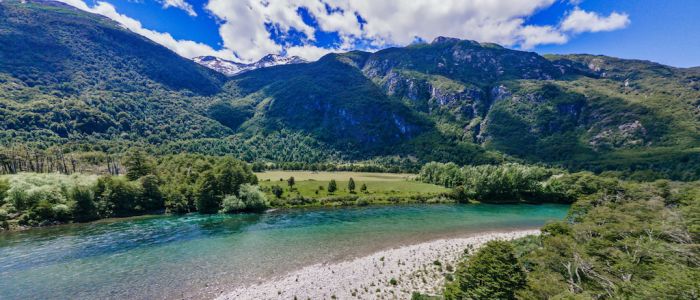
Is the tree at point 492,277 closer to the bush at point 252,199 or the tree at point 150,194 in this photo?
the bush at point 252,199

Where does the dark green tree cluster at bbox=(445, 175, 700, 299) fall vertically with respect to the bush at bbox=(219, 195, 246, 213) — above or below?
above

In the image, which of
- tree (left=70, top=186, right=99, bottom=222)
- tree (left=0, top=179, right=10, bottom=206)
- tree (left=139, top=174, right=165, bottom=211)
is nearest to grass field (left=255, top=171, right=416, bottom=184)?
tree (left=139, top=174, right=165, bottom=211)

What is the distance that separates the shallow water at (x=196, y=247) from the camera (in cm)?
3628

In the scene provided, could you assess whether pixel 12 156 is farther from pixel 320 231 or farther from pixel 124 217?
pixel 320 231

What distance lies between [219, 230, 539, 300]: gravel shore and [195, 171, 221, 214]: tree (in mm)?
51520

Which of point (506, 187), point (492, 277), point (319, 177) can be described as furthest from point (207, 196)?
point (506, 187)

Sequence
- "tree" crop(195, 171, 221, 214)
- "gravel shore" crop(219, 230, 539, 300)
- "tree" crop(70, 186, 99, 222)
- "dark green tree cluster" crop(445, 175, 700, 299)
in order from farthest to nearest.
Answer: "tree" crop(195, 171, 221, 214)
"tree" crop(70, 186, 99, 222)
"gravel shore" crop(219, 230, 539, 300)
"dark green tree cluster" crop(445, 175, 700, 299)

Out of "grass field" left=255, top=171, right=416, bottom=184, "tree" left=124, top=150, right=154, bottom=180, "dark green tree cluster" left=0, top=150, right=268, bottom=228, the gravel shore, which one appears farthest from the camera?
"grass field" left=255, top=171, right=416, bottom=184

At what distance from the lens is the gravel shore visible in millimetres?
32812

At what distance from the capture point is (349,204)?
304 feet

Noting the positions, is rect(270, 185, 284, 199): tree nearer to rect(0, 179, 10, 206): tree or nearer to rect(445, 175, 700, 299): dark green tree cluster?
rect(0, 179, 10, 206): tree

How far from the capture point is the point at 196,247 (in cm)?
5069

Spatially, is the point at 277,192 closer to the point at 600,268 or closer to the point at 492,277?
the point at 492,277

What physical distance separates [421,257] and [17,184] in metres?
89.2
